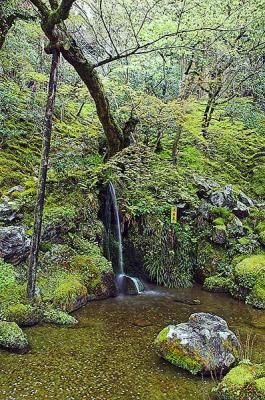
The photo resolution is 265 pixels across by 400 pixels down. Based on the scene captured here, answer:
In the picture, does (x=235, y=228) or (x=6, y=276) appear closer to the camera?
(x=6, y=276)

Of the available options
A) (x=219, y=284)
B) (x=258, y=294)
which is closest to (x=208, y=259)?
(x=219, y=284)

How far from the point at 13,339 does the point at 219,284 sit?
19.9ft

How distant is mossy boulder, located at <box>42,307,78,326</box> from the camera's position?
669 centimetres

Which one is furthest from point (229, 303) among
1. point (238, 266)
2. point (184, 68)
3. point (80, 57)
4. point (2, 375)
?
point (184, 68)

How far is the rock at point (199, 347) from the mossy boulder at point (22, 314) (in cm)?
222

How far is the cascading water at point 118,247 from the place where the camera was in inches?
376

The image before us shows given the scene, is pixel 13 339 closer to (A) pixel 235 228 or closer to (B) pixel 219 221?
(B) pixel 219 221

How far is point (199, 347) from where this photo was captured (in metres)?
5.37

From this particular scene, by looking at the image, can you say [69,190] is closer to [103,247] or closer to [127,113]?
[103,247]

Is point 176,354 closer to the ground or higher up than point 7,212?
closer to the ground

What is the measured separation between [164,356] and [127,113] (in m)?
8.42

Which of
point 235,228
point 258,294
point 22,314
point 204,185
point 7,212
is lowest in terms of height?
point 22,314

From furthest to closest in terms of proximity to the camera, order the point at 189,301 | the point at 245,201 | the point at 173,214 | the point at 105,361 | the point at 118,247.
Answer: the point at 245,201, the point at 173,214, the point at 118,247, the point at 189,301, the point at 105,361

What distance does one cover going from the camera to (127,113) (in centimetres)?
1224
